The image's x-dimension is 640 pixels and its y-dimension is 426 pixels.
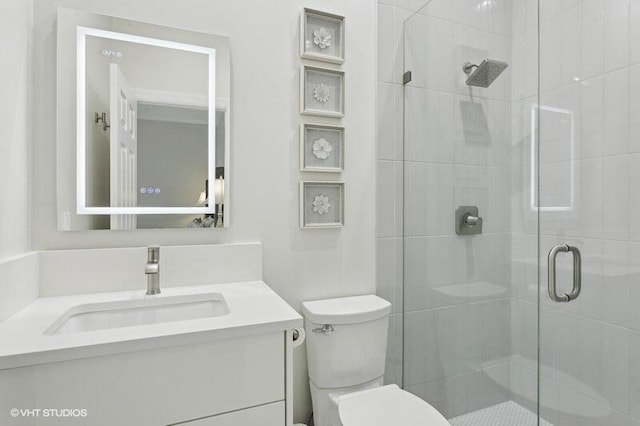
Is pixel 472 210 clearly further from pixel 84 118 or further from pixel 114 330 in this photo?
pixel 84 118

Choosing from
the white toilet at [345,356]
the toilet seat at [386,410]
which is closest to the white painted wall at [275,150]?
the white toilet at [345,356]

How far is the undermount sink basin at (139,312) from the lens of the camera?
1073mm

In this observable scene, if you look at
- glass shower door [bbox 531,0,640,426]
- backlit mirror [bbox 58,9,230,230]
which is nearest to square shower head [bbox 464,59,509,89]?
glass shower door [bbox 531,0,640,426]

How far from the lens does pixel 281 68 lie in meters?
1.49

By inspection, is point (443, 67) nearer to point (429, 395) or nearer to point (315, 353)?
point (315, 353)

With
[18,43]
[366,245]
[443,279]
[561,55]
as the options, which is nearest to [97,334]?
[18,43]

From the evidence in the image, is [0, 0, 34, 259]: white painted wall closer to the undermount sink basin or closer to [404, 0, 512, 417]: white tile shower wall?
the undermount sink basin

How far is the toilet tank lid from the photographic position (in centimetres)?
137

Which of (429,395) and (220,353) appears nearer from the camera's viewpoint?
(220,353)

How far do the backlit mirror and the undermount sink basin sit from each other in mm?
286

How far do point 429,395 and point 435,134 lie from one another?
1152mm

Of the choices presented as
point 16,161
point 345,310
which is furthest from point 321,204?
point 16,161

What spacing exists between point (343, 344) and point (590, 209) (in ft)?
3.40

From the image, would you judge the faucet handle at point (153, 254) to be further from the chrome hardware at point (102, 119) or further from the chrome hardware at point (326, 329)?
the chrome hardware at point (326, 329)
